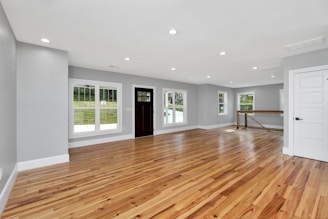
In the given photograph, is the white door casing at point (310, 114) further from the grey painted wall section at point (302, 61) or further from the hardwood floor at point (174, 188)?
the hardwood floor at point (174, 188)

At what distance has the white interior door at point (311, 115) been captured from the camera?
327cm

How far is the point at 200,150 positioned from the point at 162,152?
3.41 feet

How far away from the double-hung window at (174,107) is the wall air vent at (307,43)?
4641 mm

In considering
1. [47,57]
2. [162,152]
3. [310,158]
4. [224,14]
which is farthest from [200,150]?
[47,57]

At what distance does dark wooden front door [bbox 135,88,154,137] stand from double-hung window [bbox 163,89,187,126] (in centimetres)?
82

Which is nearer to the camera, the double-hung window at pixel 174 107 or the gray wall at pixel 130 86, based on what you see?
the gray wall at pixel 130 86

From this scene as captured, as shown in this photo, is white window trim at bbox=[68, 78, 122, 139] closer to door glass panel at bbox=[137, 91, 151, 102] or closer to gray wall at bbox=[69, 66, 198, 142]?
gray wall at bbox=[69, 66, 198, 142]

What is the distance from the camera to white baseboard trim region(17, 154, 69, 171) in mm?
2914

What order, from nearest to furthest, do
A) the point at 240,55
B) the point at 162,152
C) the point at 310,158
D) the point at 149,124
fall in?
the point at 310,158
the point at 240,55
the point at 162,152
the point at 149,124

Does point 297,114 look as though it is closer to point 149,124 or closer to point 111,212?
point 111,212

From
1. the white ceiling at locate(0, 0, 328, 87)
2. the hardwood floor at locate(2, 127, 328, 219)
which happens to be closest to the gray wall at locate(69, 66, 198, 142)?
the white ceiling at locate(0, 0, 328, 87)

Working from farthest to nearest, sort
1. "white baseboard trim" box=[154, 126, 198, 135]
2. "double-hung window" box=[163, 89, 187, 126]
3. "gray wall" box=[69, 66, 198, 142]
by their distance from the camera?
"double-hung window" box=[163, 89, 187, 126]
"white baseboard trim" box=[154, 126, 198, 135]
"gray wall" box=[69, 66, 198, 142]

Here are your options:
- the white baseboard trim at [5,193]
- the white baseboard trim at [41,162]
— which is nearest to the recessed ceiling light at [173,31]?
the white baseboard trim at [5,193]

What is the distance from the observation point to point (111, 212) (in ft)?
5.72
